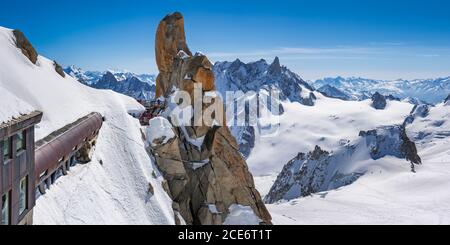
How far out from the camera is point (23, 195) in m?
14.2

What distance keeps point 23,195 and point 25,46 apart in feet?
77.7

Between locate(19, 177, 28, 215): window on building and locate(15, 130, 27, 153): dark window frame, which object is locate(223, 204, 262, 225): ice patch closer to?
locate(19, 177, 28, 215): window on building

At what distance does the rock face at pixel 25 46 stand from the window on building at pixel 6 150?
24230 millimetres

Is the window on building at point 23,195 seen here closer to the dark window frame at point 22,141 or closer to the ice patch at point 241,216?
the dark window frame at point 22,141

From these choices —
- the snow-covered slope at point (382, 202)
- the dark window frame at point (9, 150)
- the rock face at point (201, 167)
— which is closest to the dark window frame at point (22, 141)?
the dark window frame at point (9, 150)

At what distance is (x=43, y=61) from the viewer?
37094 mm

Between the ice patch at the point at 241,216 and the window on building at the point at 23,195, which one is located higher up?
the window on building at the point at 23,195

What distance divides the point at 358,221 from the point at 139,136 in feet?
264

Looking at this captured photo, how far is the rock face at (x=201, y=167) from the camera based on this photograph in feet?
106

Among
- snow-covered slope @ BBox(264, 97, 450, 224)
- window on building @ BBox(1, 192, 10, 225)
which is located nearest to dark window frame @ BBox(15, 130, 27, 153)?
window on building @ BBox(1, 192, 10, 225)

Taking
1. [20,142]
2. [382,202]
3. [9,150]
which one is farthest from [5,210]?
[382,202]

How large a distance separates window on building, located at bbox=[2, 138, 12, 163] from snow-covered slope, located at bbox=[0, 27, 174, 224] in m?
1.09
